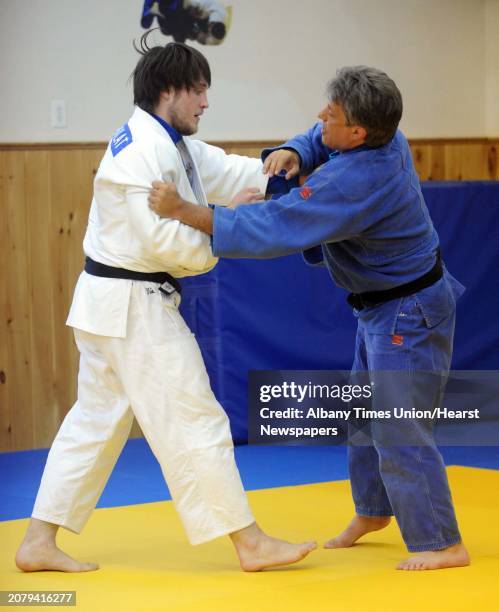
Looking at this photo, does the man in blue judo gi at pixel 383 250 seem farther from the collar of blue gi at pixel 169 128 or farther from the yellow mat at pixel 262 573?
the collar of blue gi at pixel 169 128

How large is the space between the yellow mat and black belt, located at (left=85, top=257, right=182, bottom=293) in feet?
2.57

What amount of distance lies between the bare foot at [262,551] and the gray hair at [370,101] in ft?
3.53

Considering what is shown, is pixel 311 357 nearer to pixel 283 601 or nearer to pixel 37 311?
pixel 37 311

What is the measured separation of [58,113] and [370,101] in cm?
336

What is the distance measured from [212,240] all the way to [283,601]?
910 millimetres

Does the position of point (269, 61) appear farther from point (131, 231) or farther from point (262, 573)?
point (262, 573)

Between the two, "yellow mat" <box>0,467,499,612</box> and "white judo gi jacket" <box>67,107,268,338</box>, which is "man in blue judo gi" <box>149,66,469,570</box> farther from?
"yellow mat" <box>0,467,499,612</box>

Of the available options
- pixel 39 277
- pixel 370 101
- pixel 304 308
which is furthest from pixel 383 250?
pixel 39 277

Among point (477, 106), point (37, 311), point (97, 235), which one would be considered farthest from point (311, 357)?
point (97, 235)

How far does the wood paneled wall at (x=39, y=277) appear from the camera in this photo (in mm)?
5688

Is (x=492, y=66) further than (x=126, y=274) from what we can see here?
Yes

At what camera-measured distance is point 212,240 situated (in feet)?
9.10

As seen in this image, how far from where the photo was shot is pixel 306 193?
278 centimetres

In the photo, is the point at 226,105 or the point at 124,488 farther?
the point at 226,105
